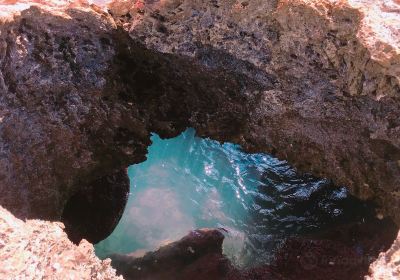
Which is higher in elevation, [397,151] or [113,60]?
[113,60]

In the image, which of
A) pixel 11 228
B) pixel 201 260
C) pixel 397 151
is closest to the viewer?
pixel 11 228

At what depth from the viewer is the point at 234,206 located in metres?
5.38

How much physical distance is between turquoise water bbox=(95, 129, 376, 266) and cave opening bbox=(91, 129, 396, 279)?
1 cm

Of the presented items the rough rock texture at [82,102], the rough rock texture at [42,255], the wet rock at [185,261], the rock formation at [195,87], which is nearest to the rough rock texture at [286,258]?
the wet rock at [185,261]

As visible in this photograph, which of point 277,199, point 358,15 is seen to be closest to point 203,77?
point 358,15

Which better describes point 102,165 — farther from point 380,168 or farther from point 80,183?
point 380,168

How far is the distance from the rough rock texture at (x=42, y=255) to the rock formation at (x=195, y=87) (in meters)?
A: 0.96

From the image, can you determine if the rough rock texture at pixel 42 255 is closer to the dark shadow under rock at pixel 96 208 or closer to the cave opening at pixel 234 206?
the dark shadow under rock at pixel 96 208

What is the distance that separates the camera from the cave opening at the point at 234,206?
12.5ft

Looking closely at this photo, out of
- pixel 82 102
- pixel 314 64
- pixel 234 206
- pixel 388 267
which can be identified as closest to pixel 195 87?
pixel 82 102

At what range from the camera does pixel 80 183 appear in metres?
3.46

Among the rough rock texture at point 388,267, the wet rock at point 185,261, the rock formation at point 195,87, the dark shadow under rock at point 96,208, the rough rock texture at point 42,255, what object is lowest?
the wet rock at point 185,261

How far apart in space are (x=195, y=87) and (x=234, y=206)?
Result: 102 inches

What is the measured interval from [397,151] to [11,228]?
221 centimetres
